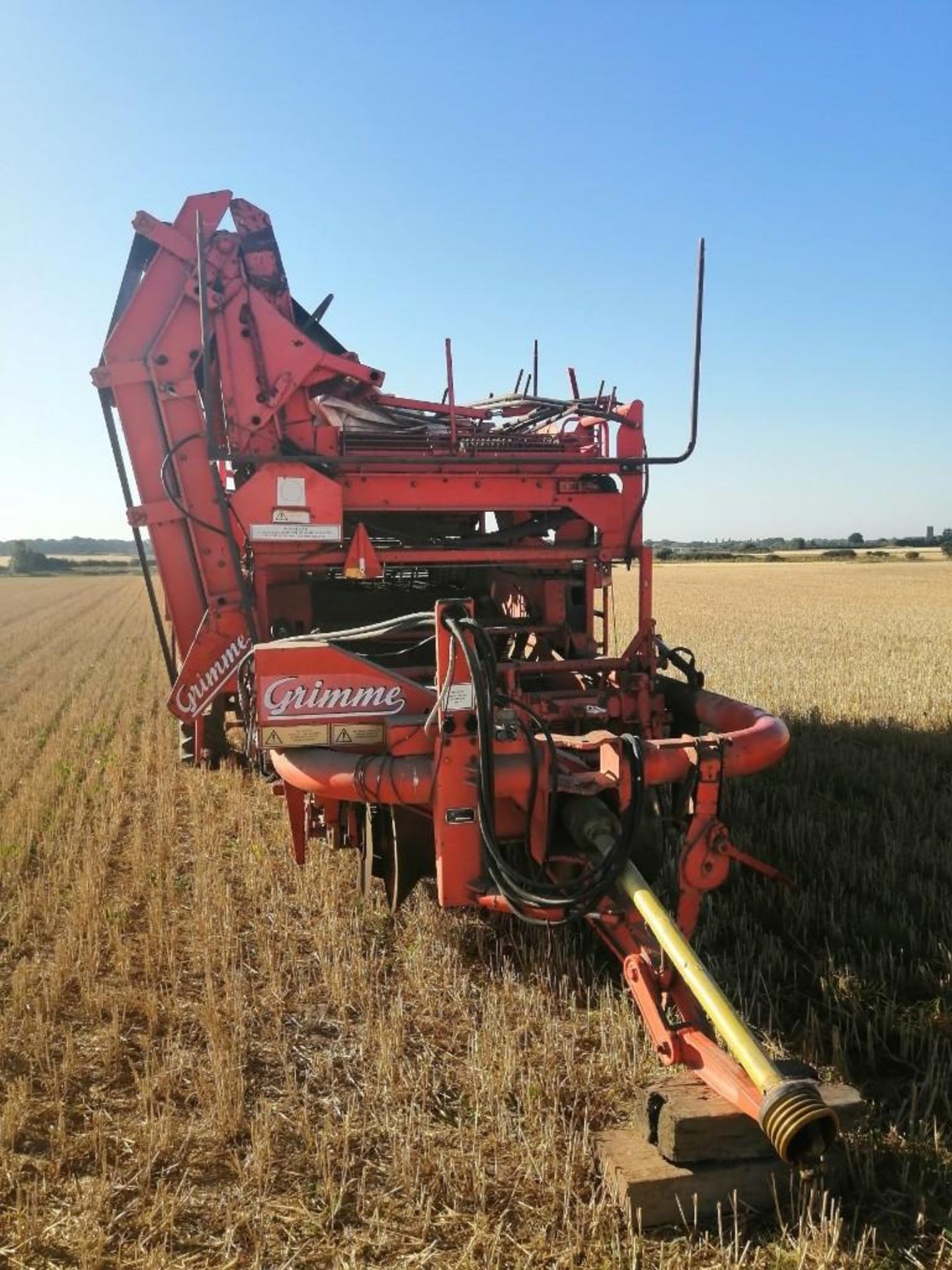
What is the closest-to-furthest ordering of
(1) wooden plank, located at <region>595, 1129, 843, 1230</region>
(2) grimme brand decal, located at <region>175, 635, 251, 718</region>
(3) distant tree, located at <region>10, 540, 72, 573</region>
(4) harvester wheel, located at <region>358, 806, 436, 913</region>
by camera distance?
(1) wooden plank, located at <region>595, 1129, 843, 1230</region> → (4) harvester wheel, located at <region>358, 806, 436, 913</region> → (2) grimme brand decal, located at <region>175, 635, 251, 718</region> → (3) distant tree, located at <region>10, 540, 72, 573</region>

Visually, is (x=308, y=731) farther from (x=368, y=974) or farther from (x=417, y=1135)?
(x=417, y=1135)

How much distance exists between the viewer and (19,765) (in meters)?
8.21

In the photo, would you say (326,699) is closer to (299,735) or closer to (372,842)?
(299,735)

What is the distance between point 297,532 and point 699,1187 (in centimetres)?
362

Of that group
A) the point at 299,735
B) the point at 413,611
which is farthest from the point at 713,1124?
the point at 413,611

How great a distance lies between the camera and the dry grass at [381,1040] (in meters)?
2.46

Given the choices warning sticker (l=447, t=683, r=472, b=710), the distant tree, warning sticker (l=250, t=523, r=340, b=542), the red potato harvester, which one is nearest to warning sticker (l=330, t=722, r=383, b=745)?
the red potato harvester

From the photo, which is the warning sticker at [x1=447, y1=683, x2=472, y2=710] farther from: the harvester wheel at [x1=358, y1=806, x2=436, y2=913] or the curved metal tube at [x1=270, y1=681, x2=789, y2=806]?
the harvester wheel at [x1=358, y1=806, x2=436, y2=913]

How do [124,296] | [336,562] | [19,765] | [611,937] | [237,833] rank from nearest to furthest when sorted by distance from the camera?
[611,937] → [336,562] → [124,296] → [237,833] → [19,765]

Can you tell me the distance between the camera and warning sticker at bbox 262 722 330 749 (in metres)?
3.71

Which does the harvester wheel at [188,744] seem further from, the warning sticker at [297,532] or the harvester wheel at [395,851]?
the harvester wheel at [395,851]

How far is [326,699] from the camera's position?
12.2 ft

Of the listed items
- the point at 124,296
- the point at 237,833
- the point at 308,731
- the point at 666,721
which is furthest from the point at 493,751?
the point at 124,296

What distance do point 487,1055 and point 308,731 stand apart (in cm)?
137
